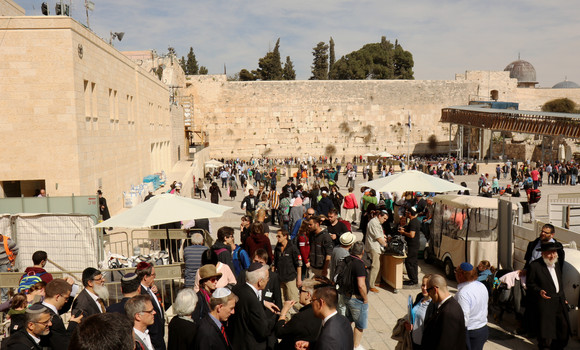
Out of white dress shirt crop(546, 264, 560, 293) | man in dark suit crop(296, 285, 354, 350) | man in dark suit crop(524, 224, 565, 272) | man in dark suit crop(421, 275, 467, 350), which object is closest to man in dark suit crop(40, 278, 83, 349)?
man in dark suit crop(296, 285, 354, 350)

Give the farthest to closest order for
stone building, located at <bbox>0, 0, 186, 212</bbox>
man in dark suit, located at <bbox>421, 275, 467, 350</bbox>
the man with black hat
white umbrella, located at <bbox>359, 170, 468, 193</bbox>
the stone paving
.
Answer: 1. stone building, located at <bbox>0, 0, 186, 212</bbox>
2. white umbrella, located at <bbox>359, 170, 468, 193</bbox>
3. the man with black hat
4. the stone paving
5. man in dark suit, located at <bbox>421, 275, 467, 350</bbox>

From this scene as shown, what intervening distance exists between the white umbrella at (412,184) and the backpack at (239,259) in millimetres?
3811

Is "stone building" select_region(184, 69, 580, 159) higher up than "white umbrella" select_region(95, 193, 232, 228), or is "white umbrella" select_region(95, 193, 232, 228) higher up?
"stone building" select_region(184, 69, 580, 159)

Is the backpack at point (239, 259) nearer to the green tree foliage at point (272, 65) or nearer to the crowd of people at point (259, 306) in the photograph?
the crowd of people at point (259, 306)

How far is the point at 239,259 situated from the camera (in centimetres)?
593

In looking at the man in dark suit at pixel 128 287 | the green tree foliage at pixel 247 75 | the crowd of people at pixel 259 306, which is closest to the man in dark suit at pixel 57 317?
the crowd of people at pixel 259 306

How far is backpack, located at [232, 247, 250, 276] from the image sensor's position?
5.86 m

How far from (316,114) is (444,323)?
39.4 m

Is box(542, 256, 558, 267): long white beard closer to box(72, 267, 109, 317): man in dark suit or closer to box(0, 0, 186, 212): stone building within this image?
box(72, 267, 109, 317): man in dark suit

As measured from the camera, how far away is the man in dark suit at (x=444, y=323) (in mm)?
3518

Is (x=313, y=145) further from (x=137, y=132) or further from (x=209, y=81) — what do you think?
(x=137, y=132)

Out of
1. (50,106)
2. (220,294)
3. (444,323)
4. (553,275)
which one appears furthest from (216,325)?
(50,106)

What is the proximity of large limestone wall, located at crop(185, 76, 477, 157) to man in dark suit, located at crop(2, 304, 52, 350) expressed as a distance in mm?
38848

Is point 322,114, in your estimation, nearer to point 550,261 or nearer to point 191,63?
point 191,63
